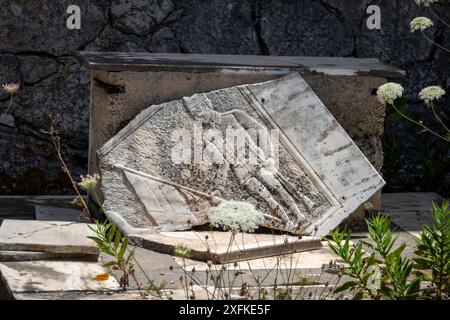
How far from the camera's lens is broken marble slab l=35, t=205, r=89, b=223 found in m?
4.86

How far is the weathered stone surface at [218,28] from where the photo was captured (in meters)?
5.94

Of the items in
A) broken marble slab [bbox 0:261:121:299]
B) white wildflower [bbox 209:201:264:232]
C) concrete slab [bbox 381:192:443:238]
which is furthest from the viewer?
concrete slab [bbox 381:192:443:238]

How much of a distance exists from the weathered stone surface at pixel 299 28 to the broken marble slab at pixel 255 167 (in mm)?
1112

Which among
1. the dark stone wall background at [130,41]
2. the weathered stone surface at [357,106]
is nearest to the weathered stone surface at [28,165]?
the dark stone wall background at [130,41]

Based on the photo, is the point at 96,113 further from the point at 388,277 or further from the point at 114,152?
the point at 388,277

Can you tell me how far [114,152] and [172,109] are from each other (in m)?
0.35

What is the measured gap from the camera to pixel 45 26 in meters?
5.74

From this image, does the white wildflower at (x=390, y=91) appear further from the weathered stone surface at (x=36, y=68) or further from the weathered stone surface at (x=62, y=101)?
the weathered stone surface at (x=36, y=68)

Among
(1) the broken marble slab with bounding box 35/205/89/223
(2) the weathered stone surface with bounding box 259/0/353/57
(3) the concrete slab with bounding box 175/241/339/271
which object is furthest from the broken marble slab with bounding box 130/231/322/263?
(2) the weathered stone surface with bounding box 259/0/353/57

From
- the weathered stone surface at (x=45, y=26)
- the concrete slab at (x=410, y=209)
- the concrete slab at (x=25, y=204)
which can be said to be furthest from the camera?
the weathered stone surface at (x=45, y=26)

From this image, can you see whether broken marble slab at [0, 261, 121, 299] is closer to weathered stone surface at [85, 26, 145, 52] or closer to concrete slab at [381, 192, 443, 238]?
concrete slab at [381, 192, 443, 238]

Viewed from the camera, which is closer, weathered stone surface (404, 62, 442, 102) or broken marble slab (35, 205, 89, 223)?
A: broken marble slab (35, 205, 89, 223)

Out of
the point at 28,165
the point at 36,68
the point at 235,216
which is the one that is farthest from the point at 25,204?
the point at 235,216

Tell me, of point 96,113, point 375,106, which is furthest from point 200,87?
point 375,106
